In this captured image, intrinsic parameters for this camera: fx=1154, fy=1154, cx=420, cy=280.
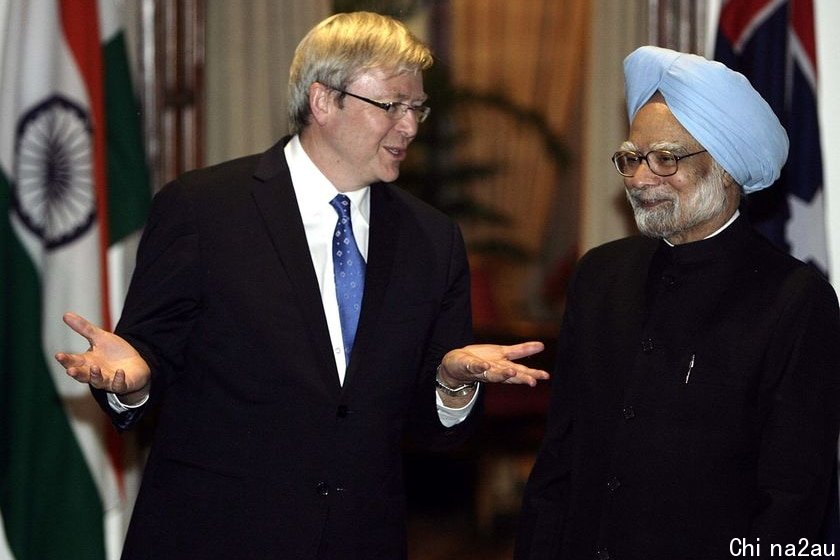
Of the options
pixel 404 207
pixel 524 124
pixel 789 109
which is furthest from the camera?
pixel 524 124

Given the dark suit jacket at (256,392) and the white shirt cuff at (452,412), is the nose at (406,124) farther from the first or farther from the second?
the white shirt cuff at (452,412)

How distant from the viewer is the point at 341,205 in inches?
116

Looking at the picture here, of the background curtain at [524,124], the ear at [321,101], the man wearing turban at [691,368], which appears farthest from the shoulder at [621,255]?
the background curtain at [524,124]

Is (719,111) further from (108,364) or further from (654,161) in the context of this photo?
(108,364)

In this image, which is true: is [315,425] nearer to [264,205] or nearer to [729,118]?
[264,205]

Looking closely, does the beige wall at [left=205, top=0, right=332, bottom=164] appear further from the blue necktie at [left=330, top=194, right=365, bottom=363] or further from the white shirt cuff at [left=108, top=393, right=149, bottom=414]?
the white shirt cuff at [left=108, top=393, right=149, bottom=414]

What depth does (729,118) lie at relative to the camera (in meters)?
2.65

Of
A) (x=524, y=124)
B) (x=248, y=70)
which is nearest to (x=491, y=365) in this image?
(x=248, y=70)

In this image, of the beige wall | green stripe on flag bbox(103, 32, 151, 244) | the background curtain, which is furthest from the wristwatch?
the background curtain

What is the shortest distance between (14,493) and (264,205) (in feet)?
6.50

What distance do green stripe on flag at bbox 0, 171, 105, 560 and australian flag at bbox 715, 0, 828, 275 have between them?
2779 millimetres

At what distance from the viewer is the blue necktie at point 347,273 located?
2830 millimetres

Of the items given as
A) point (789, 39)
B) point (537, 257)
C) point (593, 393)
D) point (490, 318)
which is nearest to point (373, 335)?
point (593, 393)

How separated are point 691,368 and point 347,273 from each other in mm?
866
